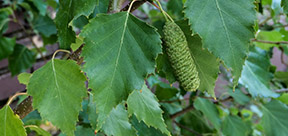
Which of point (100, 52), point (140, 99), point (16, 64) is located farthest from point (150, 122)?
point (16, 64)

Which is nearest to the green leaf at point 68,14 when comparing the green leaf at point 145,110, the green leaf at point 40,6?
the green leaf at point 145,110

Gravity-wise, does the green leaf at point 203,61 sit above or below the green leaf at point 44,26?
below

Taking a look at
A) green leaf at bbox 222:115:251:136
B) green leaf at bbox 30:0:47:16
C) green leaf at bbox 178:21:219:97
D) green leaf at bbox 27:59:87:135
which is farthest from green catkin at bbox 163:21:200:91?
green leaf at bbox 30:0:47:16

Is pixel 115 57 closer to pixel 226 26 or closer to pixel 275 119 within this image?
pixel 226 26

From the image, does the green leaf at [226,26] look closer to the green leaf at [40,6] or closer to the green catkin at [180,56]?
the green catkin at [180,56]

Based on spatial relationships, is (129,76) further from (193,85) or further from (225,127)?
(225,127)

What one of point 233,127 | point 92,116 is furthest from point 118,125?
point 233,127
